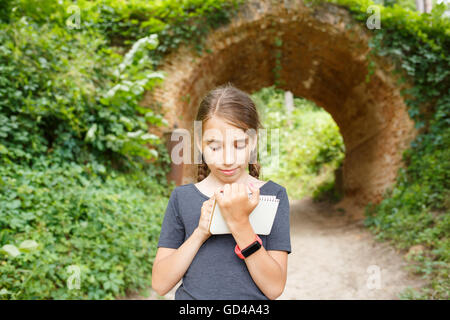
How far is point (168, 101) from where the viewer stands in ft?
19.4

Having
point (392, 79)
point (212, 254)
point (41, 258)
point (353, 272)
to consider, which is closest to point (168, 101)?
point (41, 258)

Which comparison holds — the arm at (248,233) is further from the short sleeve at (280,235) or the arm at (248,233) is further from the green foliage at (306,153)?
the green foliage at (306,153)

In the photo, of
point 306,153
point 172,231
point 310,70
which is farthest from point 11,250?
point 306,153

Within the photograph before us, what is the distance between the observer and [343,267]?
4.82 m

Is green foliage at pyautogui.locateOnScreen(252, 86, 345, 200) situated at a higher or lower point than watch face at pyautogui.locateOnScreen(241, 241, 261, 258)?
higher

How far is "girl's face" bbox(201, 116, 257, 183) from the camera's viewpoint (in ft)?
3.46

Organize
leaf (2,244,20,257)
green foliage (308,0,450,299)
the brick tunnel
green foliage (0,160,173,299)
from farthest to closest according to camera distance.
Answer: the brick tunnel, green foliage (308,0,450,299), green foliage (0,160,173,299), leaf (2,244,20,257)

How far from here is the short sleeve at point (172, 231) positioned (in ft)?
3.72

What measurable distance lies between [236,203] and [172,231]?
340mm

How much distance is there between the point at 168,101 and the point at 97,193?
2.70 metres

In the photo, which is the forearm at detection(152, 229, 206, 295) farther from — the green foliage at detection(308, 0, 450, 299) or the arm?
the green foliage at detection(308, 0, 450, 299)

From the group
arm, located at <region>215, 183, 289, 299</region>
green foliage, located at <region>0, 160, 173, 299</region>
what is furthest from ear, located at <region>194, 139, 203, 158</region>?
green foliage, located at <region>0, 160, 173, 299</region>

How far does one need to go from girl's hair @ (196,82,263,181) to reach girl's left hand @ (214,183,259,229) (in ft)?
0.92
